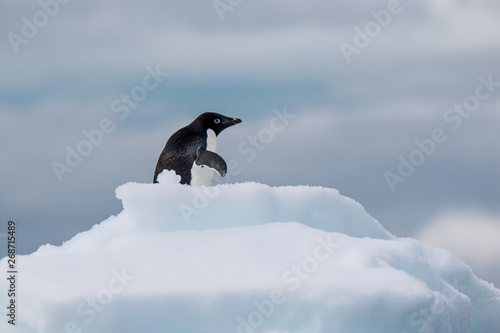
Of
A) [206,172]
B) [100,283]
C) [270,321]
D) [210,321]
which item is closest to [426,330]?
[270,321]

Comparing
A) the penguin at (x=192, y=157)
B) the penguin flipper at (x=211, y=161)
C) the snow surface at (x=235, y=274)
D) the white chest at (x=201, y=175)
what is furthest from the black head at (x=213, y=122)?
the snow surface at (x=235, y=274)

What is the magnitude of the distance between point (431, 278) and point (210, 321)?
2.04 m

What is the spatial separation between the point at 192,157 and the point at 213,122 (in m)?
0.83

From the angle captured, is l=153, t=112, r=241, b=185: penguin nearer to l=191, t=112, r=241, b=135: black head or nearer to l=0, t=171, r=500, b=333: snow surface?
l=191, t=112, r=241, b=135: black head

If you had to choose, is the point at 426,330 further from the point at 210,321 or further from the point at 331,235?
the point at 210,321

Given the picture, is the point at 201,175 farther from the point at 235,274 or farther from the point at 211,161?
the point at 235,274

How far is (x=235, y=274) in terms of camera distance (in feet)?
18.2

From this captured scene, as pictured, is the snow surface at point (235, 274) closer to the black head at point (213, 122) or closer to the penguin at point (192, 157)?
the penguin at point (192, 157)

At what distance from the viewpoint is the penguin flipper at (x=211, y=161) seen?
8.85 m

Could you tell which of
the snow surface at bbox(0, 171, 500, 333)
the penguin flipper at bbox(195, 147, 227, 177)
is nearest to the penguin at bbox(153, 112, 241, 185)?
the penguin flipper at bbox(195, 147, 227, 177)

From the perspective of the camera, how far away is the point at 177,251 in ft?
19.3

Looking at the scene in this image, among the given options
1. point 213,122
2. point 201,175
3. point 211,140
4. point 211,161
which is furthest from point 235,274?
point 213,122

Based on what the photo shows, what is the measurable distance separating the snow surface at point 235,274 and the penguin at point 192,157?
2253mm

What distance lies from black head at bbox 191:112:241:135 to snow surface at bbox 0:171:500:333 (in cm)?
305
